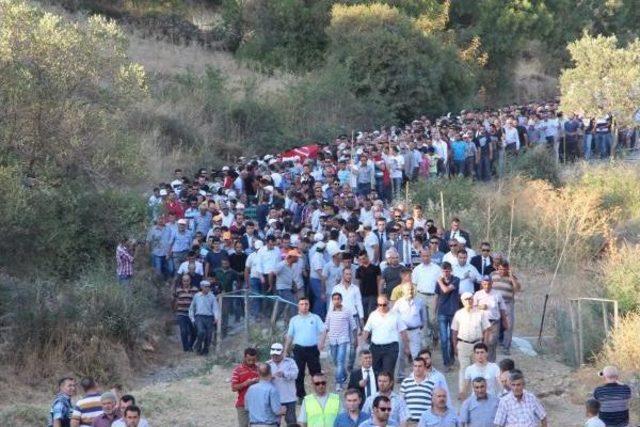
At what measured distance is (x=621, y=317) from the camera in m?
19.8

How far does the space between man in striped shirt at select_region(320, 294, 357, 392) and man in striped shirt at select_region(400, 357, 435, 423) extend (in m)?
2.44

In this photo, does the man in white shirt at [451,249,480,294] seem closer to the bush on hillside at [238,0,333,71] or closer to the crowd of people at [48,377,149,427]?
the crowd of people at [48,377,149,427]

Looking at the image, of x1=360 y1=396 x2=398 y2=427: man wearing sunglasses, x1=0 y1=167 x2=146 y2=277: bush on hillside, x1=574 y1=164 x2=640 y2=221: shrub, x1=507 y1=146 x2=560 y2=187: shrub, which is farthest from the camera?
x1=507 y1=146 x2=560 y2=187: shrub

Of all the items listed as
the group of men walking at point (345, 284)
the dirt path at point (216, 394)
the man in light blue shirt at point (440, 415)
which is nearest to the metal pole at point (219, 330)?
the group of men walking at point (345, 284)

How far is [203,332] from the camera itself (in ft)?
65.5

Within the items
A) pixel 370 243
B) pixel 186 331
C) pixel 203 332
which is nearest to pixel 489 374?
pixel 370 243

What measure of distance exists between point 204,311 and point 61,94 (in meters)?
4.97

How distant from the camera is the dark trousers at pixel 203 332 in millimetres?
19859

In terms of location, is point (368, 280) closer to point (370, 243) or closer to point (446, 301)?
point (446, 301)

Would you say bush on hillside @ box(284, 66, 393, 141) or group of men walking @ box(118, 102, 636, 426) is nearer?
group of men walking @ box(118, 102, 636, 426)

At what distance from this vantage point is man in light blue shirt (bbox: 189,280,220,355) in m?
19.7

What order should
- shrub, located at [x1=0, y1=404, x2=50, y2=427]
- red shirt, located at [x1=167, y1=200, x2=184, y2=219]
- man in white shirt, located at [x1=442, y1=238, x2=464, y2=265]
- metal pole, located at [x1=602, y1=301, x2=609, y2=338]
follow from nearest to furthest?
1. shrub, located at [x1=0, y1=404, x2=50, y2=427]
2. man in white shirt, located at [x1=442, y1=238, x2=464, y2=265]
3. metal pole, located at [x1=602, y1=301, x2=609, y2=338]
4. red shirt, located at [x1=167, y1=200, x2=184, y2=219]

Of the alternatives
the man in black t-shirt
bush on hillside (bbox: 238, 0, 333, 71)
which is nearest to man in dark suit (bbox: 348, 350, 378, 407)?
the man in black t-shirt

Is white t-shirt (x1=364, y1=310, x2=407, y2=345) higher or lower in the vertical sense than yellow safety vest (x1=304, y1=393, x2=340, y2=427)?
higher
